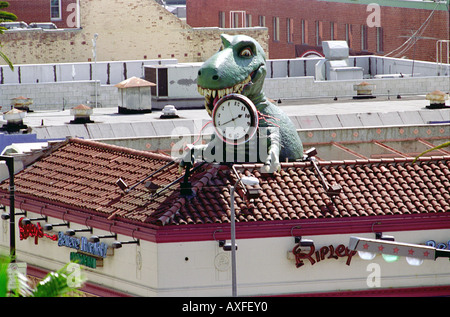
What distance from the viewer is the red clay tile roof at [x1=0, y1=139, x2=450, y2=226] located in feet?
102

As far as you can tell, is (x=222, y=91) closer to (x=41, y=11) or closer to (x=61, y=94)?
(x=61, y=94)

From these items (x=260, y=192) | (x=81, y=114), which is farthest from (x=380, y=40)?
(x=260, y=192)

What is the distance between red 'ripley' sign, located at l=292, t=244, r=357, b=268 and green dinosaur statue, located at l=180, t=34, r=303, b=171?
2.36 m

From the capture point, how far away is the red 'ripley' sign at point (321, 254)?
31234mm

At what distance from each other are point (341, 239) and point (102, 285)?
6213 mm

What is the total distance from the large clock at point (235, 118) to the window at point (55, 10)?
198 ft

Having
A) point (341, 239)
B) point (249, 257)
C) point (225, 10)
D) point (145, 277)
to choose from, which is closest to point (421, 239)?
point (341, 239)

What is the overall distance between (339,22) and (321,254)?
227 ft

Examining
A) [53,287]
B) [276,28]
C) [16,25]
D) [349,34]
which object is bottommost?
[53,287]

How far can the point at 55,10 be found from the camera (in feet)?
300

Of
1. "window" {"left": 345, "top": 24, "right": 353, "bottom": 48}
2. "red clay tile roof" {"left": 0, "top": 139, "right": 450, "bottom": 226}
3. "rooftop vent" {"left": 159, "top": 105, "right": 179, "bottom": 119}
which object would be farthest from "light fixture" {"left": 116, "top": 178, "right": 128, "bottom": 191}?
"window" {"left": 345, "top": 24, "right": 353, "bottom": 48}

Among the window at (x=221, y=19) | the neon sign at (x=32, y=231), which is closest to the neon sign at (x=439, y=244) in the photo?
the neon sign at (x=32, y=231)

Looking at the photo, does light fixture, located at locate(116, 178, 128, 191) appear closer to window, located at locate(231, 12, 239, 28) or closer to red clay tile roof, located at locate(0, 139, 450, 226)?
red clay tile roof, located at locate(0, 139, 450, 226)

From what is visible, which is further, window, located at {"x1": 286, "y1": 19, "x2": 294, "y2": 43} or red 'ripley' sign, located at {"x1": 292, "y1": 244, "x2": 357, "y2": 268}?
window, located at {"x1": 286, "y1": 19, "x2": 294, "y2": 43}
